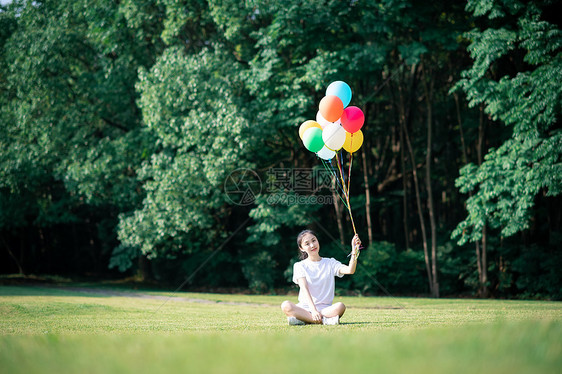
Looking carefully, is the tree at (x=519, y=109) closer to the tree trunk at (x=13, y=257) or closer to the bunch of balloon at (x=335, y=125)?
the bunch of balloon at (x=335, y=125)

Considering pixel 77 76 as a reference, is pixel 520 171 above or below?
below

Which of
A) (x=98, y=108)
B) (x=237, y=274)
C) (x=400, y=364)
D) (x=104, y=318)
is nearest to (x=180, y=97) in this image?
(x=98, y=108)

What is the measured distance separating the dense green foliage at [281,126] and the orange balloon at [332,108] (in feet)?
18.7

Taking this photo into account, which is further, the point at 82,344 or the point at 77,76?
the point at 77,76

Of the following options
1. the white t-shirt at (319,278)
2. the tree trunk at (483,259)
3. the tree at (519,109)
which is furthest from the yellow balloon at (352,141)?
the tree trunk at (483,259)

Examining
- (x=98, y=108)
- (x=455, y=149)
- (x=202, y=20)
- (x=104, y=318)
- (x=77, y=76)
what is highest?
(x=202, y=20)

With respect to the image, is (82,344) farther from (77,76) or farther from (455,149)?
(455,149)

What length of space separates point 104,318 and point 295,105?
8.55 meters

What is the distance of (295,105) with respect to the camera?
1441 cm

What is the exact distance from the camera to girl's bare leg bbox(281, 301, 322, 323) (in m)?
6.13

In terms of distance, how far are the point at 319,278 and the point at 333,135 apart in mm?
2497

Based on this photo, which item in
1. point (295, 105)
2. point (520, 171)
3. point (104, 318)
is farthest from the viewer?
point (295, 105)

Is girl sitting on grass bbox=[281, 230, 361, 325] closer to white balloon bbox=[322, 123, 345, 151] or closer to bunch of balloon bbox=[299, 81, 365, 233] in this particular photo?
bunch of balloon bbox=[299, 81, 365, 233]

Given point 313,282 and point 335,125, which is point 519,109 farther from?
point 313,282
